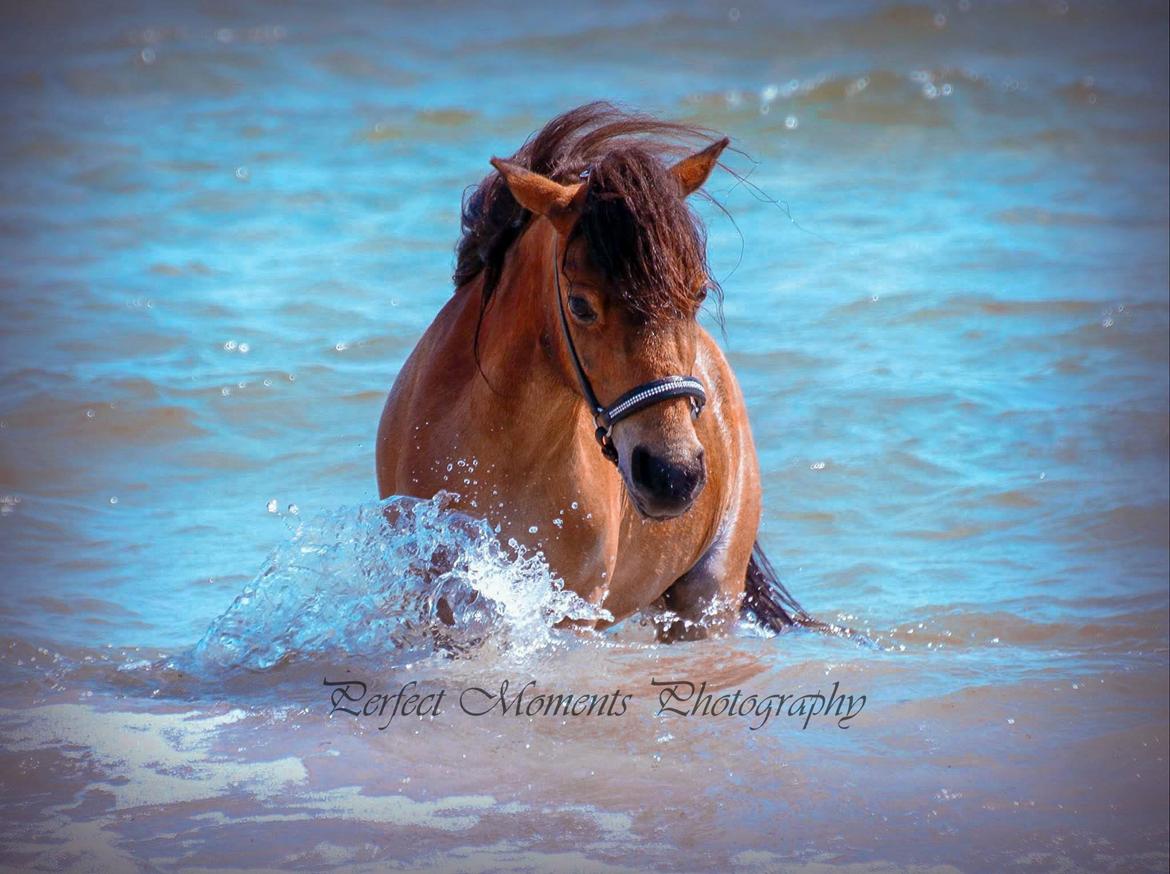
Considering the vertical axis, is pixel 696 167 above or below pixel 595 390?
above

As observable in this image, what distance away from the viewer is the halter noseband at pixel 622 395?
121 inches

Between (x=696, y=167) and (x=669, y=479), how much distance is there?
2.76 ft

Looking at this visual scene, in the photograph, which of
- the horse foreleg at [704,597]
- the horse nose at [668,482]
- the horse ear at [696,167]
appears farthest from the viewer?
the horse foreleg at [704,597]

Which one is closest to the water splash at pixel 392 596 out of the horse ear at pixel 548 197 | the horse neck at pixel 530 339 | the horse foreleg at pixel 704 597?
the horse neck at pixel 530 339

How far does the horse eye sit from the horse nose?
34 centimetres

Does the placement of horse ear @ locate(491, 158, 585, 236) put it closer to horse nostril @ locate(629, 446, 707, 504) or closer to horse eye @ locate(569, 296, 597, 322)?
horse eye @ locate(569, 296, 597, 322)

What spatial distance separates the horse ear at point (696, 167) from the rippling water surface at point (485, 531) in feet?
3.37

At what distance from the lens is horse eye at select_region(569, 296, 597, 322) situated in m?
3.19

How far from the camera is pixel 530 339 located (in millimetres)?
3529

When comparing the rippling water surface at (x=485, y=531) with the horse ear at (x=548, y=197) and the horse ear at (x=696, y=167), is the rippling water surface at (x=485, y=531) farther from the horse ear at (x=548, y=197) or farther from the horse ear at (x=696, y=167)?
the horse ear at (x=696, y=167)

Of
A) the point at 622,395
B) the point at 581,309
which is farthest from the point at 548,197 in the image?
the point at 622,395

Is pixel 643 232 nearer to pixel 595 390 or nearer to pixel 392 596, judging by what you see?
pixel 595 390

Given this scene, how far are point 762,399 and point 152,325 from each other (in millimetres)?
3604

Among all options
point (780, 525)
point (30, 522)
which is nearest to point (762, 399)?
point (780, 525)
